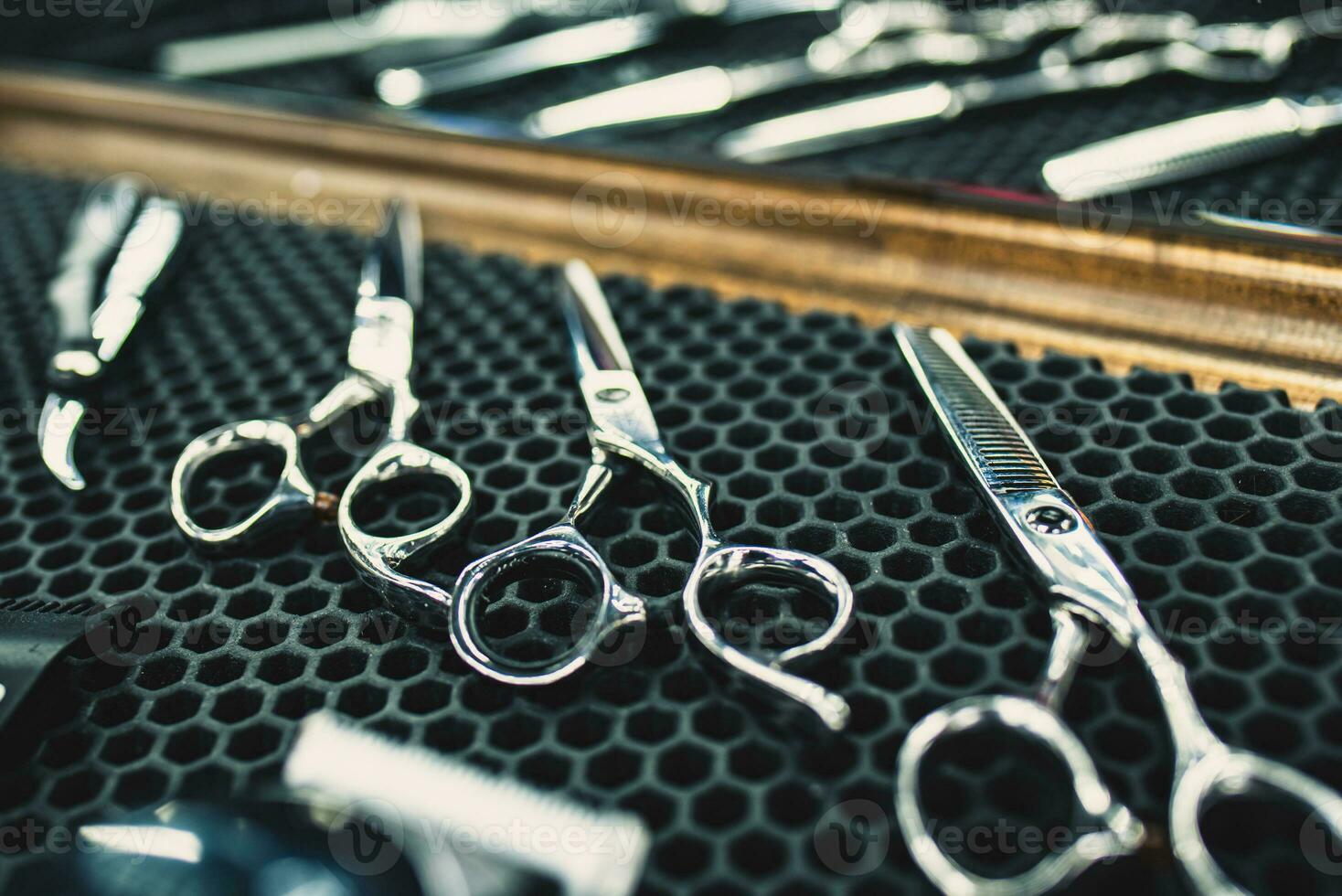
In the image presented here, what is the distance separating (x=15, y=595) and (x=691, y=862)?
37 cm

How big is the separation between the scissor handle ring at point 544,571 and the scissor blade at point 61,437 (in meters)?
0.26

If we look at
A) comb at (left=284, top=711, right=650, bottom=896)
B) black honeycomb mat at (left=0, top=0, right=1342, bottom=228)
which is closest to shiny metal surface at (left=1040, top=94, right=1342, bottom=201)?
black honeycomb mat at (left=0, top=0, right=1342, bottom=228)

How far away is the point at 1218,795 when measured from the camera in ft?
1.23

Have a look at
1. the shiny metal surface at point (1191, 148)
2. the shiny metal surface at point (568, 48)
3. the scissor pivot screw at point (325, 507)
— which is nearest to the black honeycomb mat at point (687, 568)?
the scissor pivot screw at point (325, 507)

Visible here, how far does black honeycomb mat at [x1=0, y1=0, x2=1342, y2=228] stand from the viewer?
0.67m

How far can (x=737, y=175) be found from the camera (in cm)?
71

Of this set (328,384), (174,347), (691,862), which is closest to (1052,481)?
(691,862)

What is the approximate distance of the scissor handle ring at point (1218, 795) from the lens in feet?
1.13

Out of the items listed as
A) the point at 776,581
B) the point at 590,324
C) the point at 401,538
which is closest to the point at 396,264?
the point at 590,324

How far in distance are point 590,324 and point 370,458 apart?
6.1 inches

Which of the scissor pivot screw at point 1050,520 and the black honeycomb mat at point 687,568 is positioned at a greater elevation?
the scissor pivot screw at point 1050,520

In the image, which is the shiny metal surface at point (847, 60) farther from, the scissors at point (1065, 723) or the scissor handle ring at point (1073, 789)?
the scissor handle ring at point (1073, 789)

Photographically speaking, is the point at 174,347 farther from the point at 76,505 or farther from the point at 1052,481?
the point at 1052,481

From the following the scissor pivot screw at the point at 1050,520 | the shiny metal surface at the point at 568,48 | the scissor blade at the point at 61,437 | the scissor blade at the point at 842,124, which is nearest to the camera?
the scissor pivot screw at the point at 1050,520
